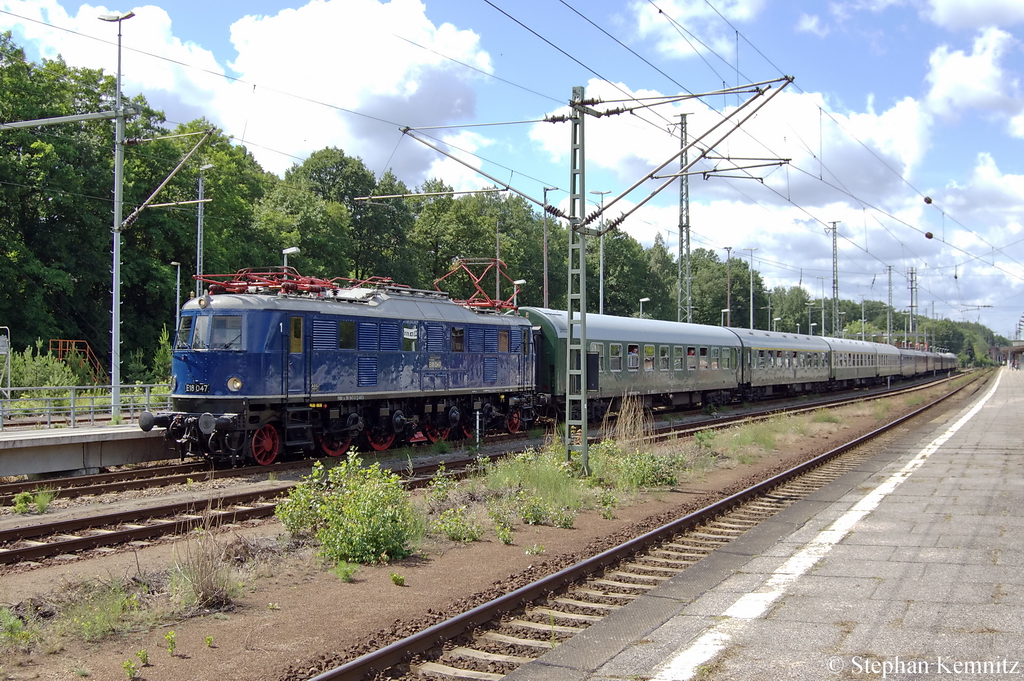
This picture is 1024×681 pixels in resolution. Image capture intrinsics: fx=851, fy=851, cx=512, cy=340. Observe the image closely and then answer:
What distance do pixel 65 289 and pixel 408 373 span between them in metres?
28.3

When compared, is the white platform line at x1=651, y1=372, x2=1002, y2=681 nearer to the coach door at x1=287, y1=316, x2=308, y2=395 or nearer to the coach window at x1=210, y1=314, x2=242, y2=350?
the coach door at x1=287, y1=316, x2=308, y2=395

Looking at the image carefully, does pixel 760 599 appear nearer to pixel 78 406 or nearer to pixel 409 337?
pixel 409 337

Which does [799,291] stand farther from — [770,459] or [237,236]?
[770,459]

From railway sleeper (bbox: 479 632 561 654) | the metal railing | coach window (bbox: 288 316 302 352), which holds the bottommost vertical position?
railway sleeper (bbox: 479 632 561 654)

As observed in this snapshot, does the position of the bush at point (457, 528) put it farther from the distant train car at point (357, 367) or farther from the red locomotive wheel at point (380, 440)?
the red locomotive wheel at point (380, 440)

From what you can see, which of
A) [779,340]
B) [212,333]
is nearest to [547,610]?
[212,333]

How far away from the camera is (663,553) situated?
34.3 ft

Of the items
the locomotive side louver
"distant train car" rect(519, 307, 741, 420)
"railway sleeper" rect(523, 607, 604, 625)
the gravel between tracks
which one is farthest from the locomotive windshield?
"railway sleeper" rect(523, 607, 604, 625)

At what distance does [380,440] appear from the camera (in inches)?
794

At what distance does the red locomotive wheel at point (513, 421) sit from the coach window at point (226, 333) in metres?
9.29

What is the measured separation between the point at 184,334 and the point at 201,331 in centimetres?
52

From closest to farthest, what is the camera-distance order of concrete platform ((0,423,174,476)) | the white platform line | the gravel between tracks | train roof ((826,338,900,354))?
the gravel between tracks, the white platform line, concrete platform ((0,423,174,476)), train roof ((826,338,900,354))

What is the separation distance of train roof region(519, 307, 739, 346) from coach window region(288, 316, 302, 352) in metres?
9.68

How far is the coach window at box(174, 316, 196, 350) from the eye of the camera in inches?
672
